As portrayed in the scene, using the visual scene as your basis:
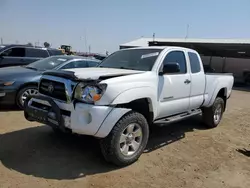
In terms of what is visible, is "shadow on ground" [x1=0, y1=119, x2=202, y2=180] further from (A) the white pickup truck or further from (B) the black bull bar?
(B) the black bull bar

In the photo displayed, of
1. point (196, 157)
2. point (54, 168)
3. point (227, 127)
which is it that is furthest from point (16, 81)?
point (227, 127)

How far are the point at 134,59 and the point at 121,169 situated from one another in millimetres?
2182

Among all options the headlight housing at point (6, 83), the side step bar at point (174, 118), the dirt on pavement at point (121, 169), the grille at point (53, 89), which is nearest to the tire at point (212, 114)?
the dirt on pavement at point (121, 169)

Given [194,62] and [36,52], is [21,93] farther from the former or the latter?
[194,62]

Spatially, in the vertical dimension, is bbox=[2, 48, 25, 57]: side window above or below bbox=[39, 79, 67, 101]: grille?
above

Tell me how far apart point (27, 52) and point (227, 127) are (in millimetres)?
8016

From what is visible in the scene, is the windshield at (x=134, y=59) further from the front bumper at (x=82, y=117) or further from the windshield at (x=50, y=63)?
the windshield at (x=50, y=63)

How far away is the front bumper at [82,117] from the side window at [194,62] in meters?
2.51

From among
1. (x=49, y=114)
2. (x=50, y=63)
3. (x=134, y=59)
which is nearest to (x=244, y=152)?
(x=134, y=59)

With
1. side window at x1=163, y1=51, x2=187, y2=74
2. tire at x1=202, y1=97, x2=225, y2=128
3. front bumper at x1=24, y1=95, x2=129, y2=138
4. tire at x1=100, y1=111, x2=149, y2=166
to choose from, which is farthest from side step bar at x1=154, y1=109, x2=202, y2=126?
front bumper at x1=24, y1=95, x2=129, y2=138

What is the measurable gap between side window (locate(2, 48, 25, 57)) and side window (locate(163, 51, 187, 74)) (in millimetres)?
7297

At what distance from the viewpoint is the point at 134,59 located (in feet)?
17.2

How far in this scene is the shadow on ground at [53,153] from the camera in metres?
3.91

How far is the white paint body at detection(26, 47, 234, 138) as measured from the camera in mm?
3783
